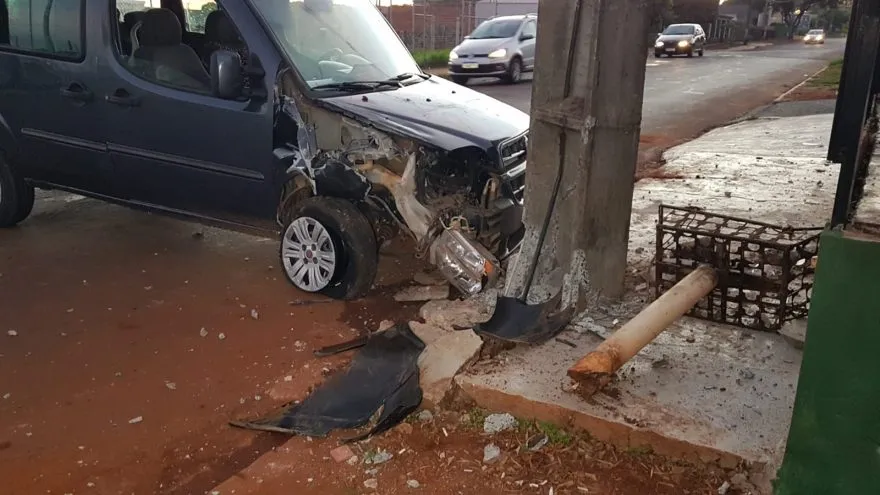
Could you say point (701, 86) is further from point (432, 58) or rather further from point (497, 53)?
point (432, 58)

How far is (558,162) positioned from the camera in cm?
423

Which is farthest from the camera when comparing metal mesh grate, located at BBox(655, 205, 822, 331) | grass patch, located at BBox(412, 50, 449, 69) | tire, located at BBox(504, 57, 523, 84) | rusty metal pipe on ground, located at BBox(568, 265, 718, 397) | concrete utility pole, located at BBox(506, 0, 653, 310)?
grass patch, located at BBox(412, 50, 449, 69)

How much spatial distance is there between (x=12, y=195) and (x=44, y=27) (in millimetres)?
1468

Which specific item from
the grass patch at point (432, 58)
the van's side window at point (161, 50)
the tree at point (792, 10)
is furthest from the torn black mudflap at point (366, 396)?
the tree at point (792, 10)

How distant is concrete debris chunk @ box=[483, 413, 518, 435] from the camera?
339 centimetres

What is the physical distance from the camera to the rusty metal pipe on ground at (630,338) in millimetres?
3098

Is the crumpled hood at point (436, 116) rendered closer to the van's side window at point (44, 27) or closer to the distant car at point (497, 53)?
the van's side window at point (44, 27)

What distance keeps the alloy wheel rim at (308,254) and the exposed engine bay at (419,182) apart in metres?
0.27

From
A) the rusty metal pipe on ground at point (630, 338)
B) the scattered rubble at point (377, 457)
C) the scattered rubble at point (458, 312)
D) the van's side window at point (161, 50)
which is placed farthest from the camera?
the van's side window at point (161, 50)

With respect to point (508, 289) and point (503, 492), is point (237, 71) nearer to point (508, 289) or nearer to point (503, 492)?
point (508, 289)

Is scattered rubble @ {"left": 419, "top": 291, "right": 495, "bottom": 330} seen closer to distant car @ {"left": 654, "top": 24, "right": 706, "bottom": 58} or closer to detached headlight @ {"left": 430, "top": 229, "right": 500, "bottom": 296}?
detached headlight @ {"left": 430, "top": 229, "right": 500, "bottom": 296}

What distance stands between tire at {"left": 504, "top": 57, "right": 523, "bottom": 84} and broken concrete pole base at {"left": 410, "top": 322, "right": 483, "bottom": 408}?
15928 millimetres

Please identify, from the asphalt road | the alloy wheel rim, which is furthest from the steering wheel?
the asphalt road

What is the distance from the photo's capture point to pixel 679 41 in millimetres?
33688
